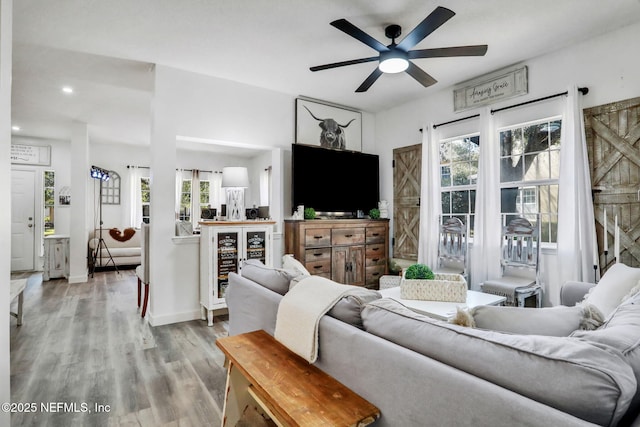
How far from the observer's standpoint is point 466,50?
8.30 feet

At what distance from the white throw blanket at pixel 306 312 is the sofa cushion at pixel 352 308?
2 centimetres

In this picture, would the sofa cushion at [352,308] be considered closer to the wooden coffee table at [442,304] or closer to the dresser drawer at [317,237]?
the wooden coffee table at [442,304]

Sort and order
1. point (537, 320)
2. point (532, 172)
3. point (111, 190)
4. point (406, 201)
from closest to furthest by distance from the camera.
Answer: point (537, 320), point (532, 172), point (406, 201), point (111, 190)

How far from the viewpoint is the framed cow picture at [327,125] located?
4590mm

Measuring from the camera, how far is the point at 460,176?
4285 millimetres

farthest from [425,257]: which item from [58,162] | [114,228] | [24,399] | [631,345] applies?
[58,162]

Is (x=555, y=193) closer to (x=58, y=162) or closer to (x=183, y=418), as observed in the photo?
(x=183, y=418)

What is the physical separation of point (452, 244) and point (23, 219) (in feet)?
26.9

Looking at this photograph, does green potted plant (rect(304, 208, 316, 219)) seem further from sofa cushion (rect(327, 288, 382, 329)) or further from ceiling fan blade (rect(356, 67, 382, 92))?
sofa cushion (rect(327, 288, 382, 329))

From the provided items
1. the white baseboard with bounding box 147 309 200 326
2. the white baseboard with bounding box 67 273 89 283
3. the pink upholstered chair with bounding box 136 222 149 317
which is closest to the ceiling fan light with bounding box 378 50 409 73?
the pink upholstered chair with bounding box 136 222 149 317

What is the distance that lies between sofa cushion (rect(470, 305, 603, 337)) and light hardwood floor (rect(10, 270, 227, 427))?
1.63 metres

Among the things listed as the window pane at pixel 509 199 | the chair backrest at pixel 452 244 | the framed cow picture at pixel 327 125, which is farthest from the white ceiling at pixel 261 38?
the chair backrest at pixel 452 244

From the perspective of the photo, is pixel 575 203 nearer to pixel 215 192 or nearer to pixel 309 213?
pixel 309 213

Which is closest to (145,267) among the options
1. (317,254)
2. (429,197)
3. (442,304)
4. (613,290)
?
(317,254)
